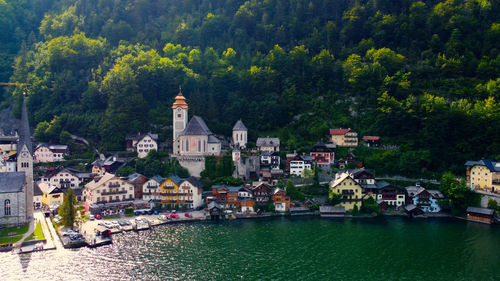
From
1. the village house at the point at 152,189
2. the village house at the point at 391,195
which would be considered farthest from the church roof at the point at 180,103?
the village house at the point at 391,195

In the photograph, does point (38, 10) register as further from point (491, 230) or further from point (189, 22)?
point (491, 230)

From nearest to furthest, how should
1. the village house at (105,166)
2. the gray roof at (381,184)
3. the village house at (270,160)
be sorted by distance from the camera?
the gray roof at (381,184) < the village house at (270,160) < the village house at (105,166)

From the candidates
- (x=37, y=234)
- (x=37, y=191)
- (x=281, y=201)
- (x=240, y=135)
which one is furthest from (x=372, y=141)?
(x=37, y=191)

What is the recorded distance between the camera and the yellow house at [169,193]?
142 ft

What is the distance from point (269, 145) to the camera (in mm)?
51906

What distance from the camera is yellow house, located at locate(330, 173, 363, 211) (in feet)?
142

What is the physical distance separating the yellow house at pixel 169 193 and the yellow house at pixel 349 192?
17910 mm

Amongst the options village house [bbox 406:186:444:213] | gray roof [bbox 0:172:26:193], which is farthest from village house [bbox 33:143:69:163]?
village house [bbox 406:186:444:213]

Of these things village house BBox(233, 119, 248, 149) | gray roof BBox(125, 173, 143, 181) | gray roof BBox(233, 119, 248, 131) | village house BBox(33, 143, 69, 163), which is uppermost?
gray roof BBox(233, 119, 248, 131)

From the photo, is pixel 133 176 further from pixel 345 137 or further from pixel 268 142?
pixel 345 137

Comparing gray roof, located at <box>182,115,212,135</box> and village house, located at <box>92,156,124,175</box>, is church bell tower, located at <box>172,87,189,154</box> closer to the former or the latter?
gray roof, located at <box>182,115,212,135</box>

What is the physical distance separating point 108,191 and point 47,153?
16.4 metres

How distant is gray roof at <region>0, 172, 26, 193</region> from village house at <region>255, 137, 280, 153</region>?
2757 centimetres

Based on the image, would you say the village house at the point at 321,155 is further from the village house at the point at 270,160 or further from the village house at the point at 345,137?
the village house at the point at 270,160
